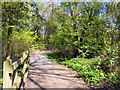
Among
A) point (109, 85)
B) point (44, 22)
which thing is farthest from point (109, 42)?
point (44, 22)

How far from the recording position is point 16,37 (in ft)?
27.0

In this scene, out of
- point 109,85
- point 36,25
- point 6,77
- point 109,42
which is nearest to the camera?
point 6,77

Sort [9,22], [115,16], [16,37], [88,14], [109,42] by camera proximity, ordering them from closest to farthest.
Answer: [109,42]
[115,16]
[9,22]
[88,14]
[16,37]

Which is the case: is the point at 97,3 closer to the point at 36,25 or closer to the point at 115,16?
the point at 115,16

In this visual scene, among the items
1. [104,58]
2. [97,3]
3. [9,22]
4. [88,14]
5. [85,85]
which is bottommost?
[85,85]

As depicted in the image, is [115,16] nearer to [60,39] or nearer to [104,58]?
[104,58]

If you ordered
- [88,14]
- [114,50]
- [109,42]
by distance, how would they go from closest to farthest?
1. [114,50]
2. [109,42]
3. [88,14]

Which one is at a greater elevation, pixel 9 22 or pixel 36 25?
pixel 36 25

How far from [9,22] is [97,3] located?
576 cm

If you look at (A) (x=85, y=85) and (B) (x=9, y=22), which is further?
(B) (x=9, y=22)

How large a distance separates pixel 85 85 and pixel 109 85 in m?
0.85

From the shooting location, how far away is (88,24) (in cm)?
685

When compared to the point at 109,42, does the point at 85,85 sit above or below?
below

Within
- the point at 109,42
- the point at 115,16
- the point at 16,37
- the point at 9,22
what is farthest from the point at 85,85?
the point at 16,37
